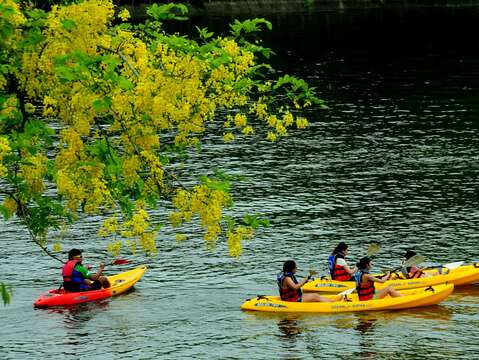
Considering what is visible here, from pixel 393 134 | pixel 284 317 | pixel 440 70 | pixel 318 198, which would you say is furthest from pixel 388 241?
pixel 440 70

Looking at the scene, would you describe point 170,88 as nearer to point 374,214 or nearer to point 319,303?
point 319,303

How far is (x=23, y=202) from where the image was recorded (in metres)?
19.1

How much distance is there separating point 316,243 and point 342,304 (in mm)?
9015

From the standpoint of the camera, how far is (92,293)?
3403 cm

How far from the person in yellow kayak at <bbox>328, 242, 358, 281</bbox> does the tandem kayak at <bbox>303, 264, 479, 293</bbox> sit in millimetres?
249

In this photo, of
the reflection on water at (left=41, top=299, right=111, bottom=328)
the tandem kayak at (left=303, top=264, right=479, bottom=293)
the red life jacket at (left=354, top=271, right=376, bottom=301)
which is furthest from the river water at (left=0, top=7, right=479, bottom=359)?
the red life jacket at (left=354, top=271, right=376, bottom=301)

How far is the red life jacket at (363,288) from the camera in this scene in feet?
106

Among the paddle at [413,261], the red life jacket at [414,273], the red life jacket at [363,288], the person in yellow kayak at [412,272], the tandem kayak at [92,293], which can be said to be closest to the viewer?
the red life jacket at [363,288]

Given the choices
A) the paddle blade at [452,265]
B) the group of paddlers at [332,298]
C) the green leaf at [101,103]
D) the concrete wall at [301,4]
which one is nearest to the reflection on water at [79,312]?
the group of paddlers at [332,298]

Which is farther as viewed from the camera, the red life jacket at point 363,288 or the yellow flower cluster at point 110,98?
the red life jacket at point 363,288

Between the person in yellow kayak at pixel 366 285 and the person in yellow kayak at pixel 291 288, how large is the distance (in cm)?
81

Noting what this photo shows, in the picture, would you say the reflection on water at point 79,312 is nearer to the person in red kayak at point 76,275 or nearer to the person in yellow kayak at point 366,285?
the person in red kayak at point 76,275

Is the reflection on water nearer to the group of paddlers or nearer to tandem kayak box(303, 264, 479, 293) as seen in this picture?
the group of paddlers

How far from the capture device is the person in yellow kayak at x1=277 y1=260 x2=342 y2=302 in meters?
31.5
